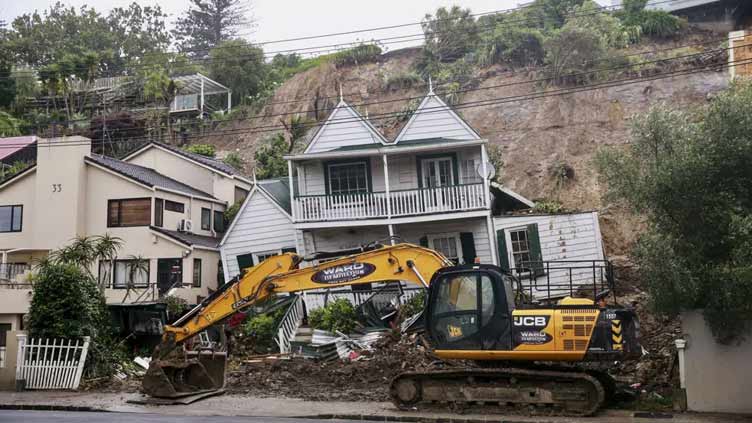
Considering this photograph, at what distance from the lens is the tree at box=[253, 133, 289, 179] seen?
44000 millimetres

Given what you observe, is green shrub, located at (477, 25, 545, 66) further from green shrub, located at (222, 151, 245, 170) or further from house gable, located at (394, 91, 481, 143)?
house gable, located at (394, 91, 481, 143)

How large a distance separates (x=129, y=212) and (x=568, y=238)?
1827 centimetres

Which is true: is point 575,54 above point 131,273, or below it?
above

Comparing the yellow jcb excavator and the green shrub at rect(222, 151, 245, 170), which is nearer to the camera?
the yellow jcb excavator

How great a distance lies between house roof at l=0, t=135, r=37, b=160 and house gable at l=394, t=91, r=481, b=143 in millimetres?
32508

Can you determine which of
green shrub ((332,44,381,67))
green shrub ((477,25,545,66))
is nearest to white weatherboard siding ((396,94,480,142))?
green shrub ((477,25,545,66))

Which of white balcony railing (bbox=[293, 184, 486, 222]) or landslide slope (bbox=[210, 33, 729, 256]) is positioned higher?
landslide slope (bbox=[210, 33, 729, 256])

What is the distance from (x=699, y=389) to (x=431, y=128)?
16724 mm

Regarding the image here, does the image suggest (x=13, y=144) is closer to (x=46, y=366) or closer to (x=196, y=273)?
(x=196, y=273)

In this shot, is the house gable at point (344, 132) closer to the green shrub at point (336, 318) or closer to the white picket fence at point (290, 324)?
the white picket fence at point (290, 324)

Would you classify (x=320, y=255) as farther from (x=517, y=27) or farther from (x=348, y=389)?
(x=517, y=27)

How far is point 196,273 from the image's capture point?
1273 inches

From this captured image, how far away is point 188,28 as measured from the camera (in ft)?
279

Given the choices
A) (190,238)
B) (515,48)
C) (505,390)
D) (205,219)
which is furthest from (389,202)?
(515,48)
